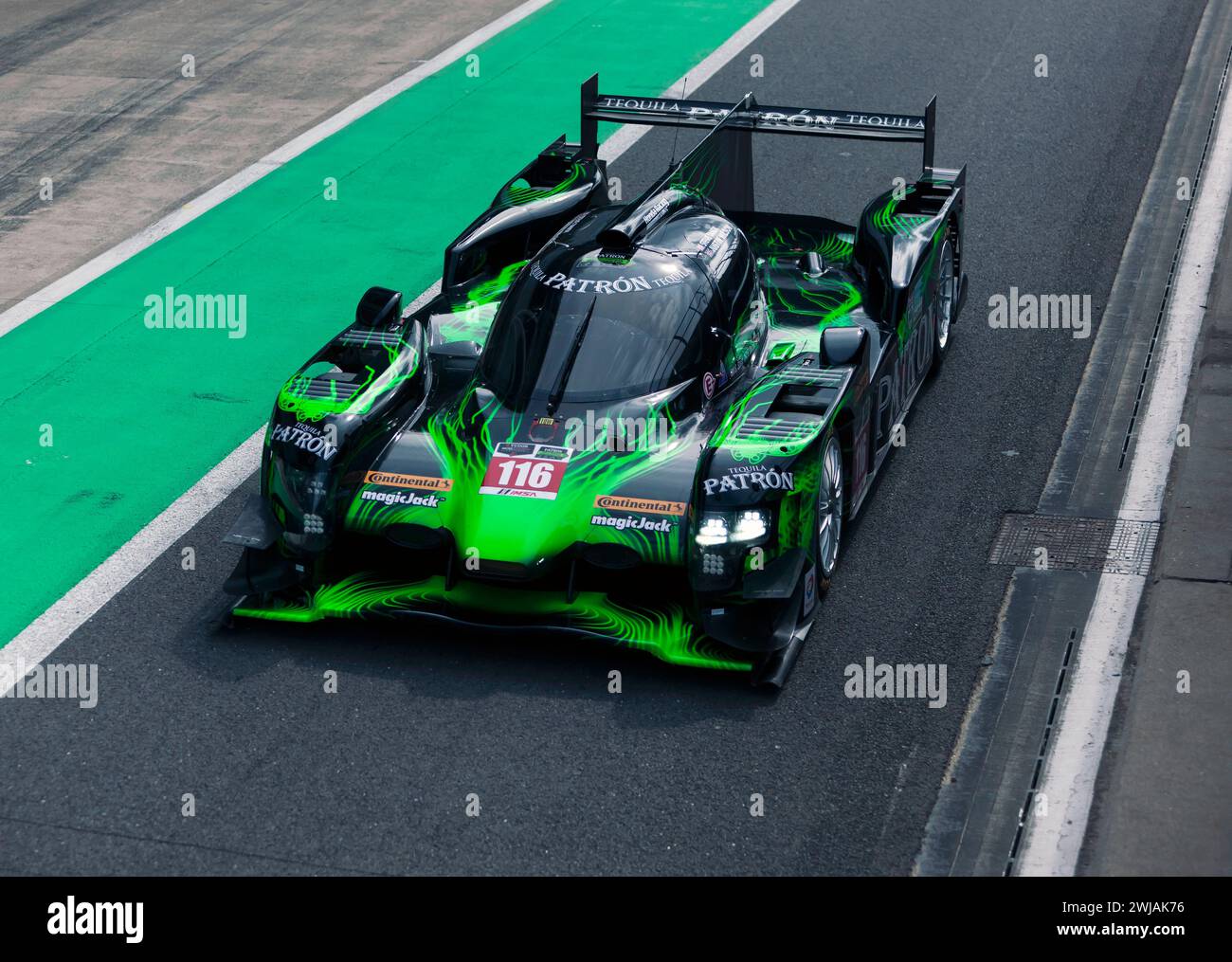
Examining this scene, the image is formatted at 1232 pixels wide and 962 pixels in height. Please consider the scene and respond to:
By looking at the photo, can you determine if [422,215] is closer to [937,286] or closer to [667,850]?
[937,286]

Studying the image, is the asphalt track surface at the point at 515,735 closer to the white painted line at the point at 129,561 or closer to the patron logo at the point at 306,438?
the white painted line at the point at 129,561

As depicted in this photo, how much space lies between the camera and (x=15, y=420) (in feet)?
32.6

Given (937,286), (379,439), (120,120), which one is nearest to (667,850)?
(379,439)

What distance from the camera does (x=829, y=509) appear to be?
25.8 feet

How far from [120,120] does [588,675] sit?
997 centimetres

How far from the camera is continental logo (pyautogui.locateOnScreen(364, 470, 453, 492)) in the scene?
24.9 feet

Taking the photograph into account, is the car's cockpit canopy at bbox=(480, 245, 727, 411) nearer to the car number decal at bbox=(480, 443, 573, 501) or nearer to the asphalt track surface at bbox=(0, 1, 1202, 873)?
the car number decal at bbox=(480, 443, 573, 501)

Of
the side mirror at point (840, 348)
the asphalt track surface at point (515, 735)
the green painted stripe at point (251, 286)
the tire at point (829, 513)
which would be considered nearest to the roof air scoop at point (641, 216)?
the side mirror at point (840, 348)

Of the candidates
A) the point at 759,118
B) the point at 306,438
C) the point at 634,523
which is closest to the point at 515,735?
the point at 634,523

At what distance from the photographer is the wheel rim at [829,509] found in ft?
25.3

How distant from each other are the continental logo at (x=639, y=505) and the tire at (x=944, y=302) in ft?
10.8

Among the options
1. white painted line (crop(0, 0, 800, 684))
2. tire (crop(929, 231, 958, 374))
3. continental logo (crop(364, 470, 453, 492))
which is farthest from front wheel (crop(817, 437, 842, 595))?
white painted line (crop(0, 0, 800, 684))

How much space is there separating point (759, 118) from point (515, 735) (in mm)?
5139
